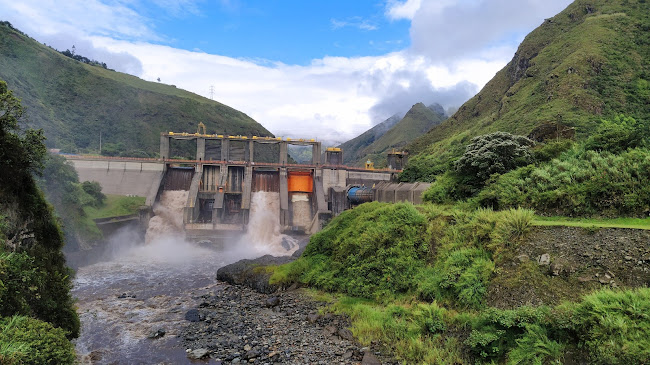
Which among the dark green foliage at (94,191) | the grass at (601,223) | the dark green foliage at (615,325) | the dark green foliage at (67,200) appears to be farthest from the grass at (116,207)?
A: the dark green foliage at (615,325)

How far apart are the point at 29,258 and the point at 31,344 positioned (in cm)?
361

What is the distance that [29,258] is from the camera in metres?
9.60

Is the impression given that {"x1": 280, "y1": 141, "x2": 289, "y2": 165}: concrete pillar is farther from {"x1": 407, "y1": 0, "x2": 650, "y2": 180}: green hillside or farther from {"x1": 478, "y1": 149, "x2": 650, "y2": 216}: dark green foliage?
{"x1": 478, "y1": 149, "x2": 650, "y2": 216}: dark green foliage

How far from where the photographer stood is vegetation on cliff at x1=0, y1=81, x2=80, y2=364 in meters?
7.60

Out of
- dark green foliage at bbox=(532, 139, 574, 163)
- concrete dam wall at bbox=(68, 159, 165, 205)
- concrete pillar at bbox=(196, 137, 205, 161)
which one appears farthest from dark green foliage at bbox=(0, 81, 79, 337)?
concrete pillar at bbox=(196, 137, 205, 161)

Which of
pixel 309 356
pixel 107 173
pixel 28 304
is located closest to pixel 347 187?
pixel 107 173

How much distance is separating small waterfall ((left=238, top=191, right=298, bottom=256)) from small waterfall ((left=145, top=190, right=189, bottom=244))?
23.4 ft

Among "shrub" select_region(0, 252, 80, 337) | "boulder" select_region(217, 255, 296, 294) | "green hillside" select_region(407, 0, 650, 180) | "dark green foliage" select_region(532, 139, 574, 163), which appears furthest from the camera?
"green hillside" select_region(407, 0, 650, 180)

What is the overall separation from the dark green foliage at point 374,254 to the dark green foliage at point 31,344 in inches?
420

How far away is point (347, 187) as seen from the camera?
4525 cm

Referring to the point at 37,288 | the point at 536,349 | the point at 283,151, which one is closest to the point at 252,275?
the point at 37,288

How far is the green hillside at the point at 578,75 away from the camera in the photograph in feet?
183

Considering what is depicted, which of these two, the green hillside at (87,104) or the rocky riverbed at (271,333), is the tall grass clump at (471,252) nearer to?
the rocky riverbed at (271,333)

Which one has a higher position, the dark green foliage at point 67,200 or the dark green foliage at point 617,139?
the dark green foliage at point 617,139
